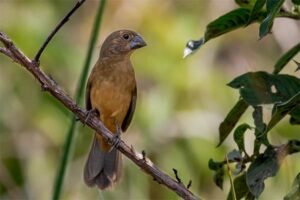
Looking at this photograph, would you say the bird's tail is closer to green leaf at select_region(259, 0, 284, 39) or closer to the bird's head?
the bird's head

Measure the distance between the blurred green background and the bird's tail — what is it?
91 centimetres

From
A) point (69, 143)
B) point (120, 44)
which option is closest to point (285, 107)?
point (69, 143)

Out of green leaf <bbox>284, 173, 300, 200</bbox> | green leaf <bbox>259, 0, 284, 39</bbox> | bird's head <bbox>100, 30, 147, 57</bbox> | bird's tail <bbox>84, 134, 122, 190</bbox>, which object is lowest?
green leaf <bbox>284, 173, 300, 200</bbox>

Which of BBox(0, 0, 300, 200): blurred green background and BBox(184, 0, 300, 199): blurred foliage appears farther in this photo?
BBox(0, 0, 300, 200): blurred green background

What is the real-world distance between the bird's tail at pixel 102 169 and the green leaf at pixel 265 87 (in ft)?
4.19

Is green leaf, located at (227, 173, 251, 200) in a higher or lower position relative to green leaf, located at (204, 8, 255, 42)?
lower

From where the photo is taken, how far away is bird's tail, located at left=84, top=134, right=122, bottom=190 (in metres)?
3.70

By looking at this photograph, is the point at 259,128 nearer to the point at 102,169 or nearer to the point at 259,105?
the point at 259,105

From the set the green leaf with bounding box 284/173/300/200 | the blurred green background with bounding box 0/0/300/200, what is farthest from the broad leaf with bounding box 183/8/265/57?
the blurred green background with bounding box 0/0/300/200

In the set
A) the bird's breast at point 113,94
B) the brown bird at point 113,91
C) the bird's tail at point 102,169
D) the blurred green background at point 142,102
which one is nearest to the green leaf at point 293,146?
the bird's tail at point 102,169

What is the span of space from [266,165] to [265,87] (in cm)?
21

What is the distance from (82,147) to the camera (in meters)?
5.36

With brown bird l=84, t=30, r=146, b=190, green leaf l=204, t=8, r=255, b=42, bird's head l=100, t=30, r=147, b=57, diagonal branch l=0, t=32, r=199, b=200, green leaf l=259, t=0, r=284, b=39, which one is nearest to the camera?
green leaf l=259, t=0, r=284, b=39

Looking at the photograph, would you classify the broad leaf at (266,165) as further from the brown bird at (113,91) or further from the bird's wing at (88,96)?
the bird's wing at (88,96)
